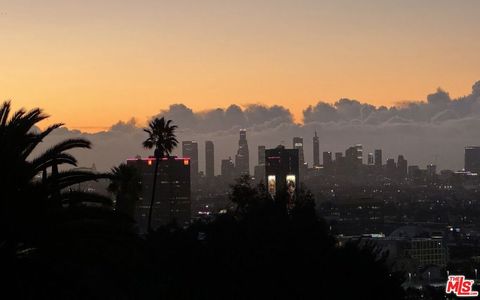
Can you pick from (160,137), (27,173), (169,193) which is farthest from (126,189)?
(169,193)

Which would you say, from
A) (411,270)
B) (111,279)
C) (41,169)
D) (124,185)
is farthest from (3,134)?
(411,270)

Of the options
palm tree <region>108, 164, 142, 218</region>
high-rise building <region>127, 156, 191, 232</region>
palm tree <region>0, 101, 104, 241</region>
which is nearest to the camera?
palm tree <region>0, 101, 104, 241</region>

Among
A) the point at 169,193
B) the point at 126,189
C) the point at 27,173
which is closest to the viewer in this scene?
the point at 27,173

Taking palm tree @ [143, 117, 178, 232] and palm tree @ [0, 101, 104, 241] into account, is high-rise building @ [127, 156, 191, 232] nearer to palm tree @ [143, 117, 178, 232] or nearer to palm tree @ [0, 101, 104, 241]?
palm tree @ [143, 117, 178, 232]

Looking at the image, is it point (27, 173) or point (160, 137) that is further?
point (160, 137)

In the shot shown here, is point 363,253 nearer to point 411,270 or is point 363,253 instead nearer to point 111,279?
point 111,279

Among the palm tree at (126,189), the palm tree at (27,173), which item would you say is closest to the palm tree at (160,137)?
the palm tree at (126,189)

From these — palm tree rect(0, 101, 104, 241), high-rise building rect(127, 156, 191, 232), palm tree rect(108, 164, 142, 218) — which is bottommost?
high-rise building rect(127, 156, 191, 232)

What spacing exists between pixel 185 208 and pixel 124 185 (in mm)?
90796

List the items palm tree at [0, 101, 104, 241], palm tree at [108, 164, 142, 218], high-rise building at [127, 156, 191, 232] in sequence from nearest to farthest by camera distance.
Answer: palm tree at [0, 101, 104, 241] → palm tree at [108, 164, 142, 218] → high-rise building at [127, 156, 191, 232]

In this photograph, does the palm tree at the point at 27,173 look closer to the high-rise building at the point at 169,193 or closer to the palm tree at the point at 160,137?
the palm tree at the point at 160,137

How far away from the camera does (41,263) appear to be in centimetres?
1594

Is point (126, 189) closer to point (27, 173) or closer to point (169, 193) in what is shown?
point (27, 173)

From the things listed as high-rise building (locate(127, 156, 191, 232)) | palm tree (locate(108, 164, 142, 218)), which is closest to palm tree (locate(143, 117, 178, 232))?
palm tree (locate(108, 164, 142, 218))
